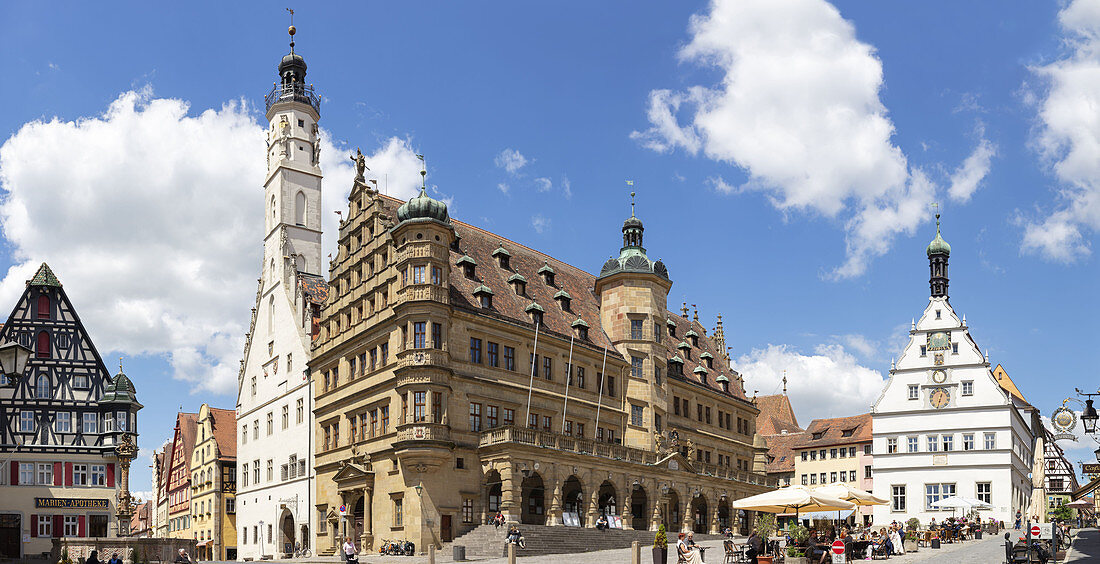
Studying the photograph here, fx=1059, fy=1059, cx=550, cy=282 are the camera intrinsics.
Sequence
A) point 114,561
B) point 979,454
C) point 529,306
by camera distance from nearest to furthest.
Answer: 1. point 114,561
2. point 529,306
3. point 979,454

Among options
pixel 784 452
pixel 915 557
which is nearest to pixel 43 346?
pixel 915 557

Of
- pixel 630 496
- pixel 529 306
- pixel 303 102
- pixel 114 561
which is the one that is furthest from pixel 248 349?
pixel 114 561

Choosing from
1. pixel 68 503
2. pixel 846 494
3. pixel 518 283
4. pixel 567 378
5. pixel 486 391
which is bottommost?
pixel 68 503

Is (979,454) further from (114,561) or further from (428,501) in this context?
(114,561)

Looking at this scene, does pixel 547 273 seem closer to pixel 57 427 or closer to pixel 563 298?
pixel 563 298

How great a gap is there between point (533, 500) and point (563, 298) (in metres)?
13.0

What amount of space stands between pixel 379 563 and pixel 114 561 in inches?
442

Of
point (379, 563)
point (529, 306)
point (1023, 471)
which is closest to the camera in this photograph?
point (379, 563)

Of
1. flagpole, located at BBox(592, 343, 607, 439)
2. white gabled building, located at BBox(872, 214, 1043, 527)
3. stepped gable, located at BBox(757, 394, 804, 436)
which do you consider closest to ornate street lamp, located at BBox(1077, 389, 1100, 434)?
flagpole, located at BBox(592, 343, 607, 439)

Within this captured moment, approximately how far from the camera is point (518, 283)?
199 ft

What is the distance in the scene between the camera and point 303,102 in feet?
248

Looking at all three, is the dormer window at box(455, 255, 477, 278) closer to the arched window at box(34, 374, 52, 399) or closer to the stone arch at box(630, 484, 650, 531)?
the stone arch at box(630, 484, 650, 531)

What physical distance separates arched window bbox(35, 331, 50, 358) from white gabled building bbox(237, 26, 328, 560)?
42.0 feet

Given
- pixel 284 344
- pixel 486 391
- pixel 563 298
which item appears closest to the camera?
pixel 486 391
